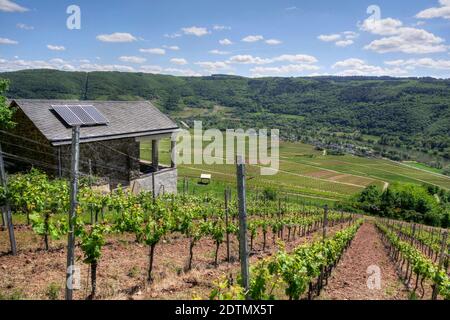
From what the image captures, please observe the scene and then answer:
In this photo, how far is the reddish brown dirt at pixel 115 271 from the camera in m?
9.12

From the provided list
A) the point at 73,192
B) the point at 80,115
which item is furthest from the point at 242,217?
the point at 80,115

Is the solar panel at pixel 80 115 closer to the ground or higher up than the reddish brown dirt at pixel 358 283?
higher up

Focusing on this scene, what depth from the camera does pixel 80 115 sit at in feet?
71.1

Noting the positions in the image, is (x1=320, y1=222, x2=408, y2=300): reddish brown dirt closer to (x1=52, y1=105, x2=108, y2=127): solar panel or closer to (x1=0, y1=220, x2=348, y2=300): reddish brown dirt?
(x1=0, y1=220, x2=348, y2=300): reddish brown dirt

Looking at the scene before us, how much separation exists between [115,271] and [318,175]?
9266cm

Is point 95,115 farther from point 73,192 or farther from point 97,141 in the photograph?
point 73,192

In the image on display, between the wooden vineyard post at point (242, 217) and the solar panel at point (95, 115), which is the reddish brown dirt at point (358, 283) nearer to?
the wooden vineyard post at point (242, 217)

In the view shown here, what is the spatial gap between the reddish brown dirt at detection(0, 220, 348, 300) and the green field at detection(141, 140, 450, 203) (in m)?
44.2

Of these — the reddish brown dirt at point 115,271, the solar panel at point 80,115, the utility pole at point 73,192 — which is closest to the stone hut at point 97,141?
the solar panel at point 80,115

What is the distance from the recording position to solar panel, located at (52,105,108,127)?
67.9 ft

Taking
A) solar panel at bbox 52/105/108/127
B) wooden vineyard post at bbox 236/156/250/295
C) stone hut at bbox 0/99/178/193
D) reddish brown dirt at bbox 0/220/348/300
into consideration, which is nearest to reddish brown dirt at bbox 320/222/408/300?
reddish brown dirt at bbox 0/220/348/300

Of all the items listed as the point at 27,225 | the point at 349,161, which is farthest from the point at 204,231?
the point at 349,161

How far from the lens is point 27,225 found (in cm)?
1471
